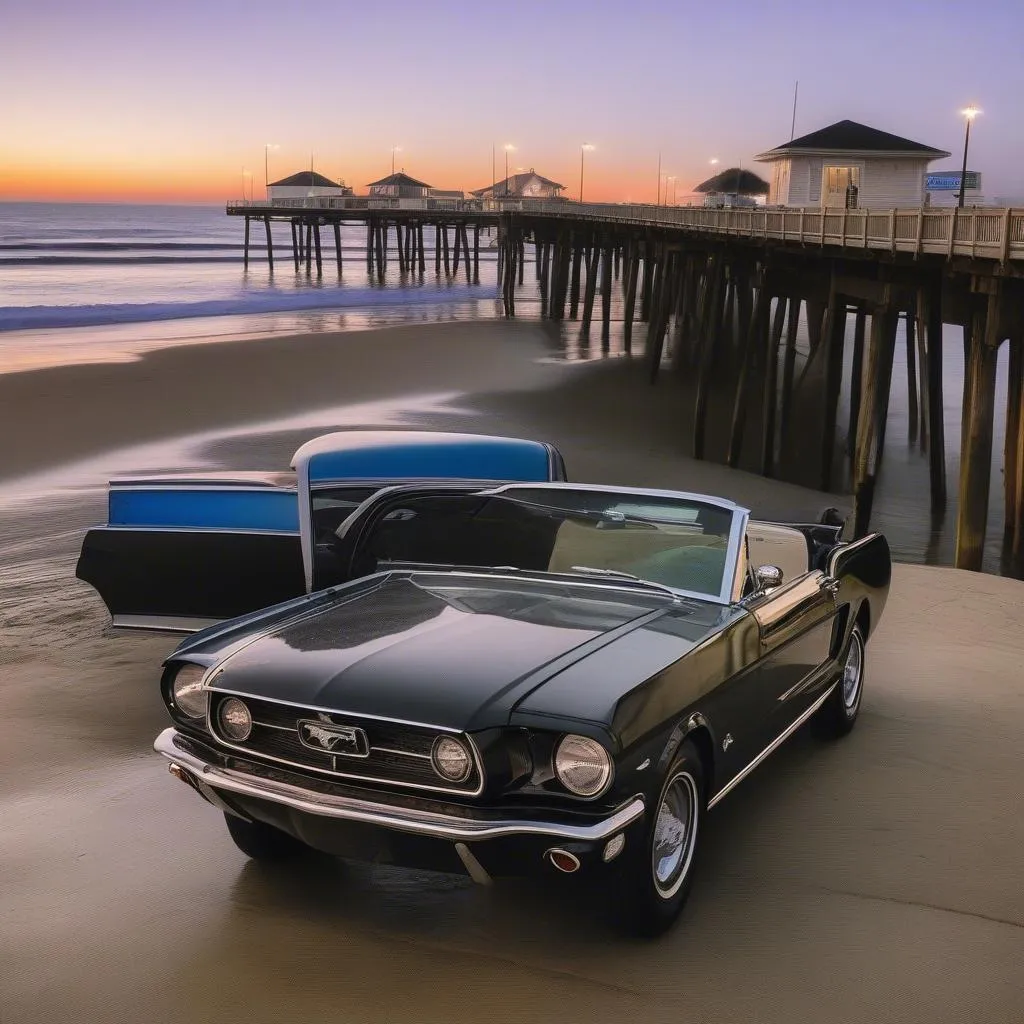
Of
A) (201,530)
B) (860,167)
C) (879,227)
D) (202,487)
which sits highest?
(860,167)

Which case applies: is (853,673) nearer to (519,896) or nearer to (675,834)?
(675,834)

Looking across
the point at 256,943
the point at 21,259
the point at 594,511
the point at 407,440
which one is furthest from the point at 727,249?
the point at 21,259

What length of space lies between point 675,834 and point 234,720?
1452 millimetres

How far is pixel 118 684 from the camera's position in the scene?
6.71 meters

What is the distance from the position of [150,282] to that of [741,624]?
62113mm

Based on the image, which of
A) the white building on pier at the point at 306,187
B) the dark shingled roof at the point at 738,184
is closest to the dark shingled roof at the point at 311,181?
the white building on pier at the point at 306,187

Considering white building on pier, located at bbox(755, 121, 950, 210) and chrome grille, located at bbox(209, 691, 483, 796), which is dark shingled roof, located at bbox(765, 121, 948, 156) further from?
chrome grille, located at bbox(209, 691, 483, 796)

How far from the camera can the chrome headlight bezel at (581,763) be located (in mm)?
3645

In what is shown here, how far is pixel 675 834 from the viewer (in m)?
4.17

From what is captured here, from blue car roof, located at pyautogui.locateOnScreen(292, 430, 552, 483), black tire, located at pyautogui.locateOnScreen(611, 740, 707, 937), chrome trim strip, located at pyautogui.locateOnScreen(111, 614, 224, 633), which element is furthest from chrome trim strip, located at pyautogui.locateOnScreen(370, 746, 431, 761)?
blue car roof, located at pyautogui.locateOnScreen(292, 430, 552, 483)

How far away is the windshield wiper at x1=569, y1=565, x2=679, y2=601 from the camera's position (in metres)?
4.74

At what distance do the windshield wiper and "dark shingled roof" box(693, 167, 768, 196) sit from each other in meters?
50.0

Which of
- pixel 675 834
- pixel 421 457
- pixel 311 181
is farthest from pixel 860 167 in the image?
pixel 311 181

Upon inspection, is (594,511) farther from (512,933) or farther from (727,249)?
(727,249)
